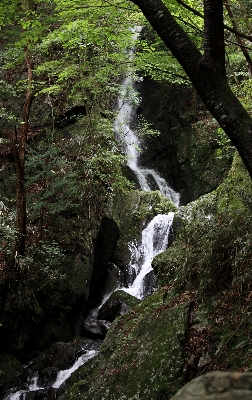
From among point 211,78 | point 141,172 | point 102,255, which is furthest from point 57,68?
point 141,172

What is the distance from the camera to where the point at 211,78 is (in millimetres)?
2936

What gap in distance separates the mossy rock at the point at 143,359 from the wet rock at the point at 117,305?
3928 millimetres

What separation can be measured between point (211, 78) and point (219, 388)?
7.62 ft

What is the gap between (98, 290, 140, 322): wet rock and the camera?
972cm

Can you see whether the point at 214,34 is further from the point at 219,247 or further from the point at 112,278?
the point at 112,278

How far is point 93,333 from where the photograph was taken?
967cm

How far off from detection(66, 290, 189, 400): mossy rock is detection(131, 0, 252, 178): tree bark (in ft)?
8.21

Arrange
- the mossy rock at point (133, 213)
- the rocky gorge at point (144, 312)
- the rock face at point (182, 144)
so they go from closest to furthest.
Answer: the rocky gorge at point (144, 312), the mossy rock at point (133, 213), the rock face at point (182, 144)

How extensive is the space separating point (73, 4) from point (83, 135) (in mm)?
7338

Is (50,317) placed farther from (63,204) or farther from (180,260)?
(180,260)

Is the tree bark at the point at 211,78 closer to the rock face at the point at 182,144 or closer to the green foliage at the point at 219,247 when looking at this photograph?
the green foliage at the point at 219,247

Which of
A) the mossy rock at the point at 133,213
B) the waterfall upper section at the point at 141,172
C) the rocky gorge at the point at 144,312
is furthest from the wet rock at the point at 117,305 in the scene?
→ the waterfall upper section at the point at 141,172

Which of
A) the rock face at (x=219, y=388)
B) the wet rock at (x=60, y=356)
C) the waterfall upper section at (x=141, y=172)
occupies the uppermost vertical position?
the waterfall upper section at (x=141, y=172)

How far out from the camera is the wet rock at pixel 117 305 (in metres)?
9.72
